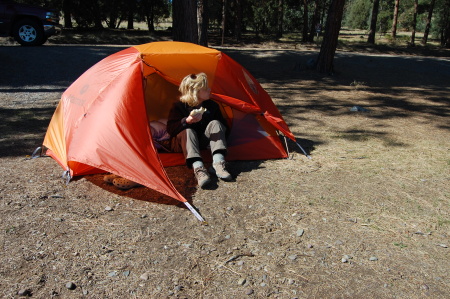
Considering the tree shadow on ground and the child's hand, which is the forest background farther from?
the child's hand

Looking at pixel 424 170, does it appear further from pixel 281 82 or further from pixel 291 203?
pixel 281 82

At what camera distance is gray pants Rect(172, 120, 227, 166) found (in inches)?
159

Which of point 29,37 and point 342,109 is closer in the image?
point 342,109

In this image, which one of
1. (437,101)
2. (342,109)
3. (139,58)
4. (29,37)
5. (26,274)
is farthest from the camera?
(29,37)

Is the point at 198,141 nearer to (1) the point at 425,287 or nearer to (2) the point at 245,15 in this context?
(1) the point at 425,287

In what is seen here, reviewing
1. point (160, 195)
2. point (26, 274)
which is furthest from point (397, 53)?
point (26, 274)

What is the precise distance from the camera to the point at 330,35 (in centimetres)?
1080

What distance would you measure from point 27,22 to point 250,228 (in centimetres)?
1141

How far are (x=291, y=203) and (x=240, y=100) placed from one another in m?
1.50

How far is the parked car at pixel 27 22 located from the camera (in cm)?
Result: 1129

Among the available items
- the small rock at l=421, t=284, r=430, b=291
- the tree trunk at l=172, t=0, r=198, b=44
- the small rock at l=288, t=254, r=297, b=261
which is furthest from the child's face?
the tree trunk at l=172, t=0, r=198, b=44

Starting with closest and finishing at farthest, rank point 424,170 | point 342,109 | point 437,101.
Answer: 1. point 424,170
2. point 342,109
3. point 437,101

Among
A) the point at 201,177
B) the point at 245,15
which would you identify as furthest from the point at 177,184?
the point at 245,15

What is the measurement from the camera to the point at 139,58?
420 cm
